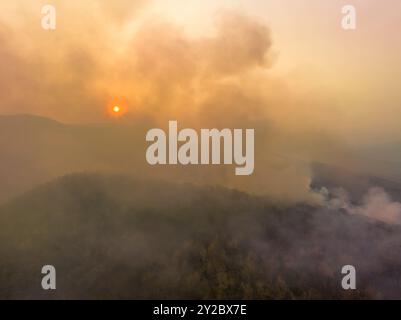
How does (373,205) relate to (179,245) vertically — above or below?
above

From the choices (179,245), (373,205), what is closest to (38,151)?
(179,245)

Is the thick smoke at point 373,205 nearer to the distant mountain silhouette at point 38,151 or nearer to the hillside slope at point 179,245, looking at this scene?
the hillside slope at point 179,245

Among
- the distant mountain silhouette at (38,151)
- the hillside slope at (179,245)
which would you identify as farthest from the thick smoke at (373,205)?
the distant mountain silhouette at (38,151)

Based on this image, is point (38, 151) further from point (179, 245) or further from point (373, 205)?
point (373, 205)

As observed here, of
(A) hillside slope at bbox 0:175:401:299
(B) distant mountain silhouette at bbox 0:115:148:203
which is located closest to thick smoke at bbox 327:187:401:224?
(A) hillside slope at bbox 0:175:401:299

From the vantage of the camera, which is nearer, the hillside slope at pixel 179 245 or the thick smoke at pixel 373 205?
the hillside slope at pixel 179 245

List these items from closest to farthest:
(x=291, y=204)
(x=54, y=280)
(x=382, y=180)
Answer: (x=54, y=280)
(x=382, y=180)
(x=291, y=204)

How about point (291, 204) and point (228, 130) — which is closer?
point (228, 130)
